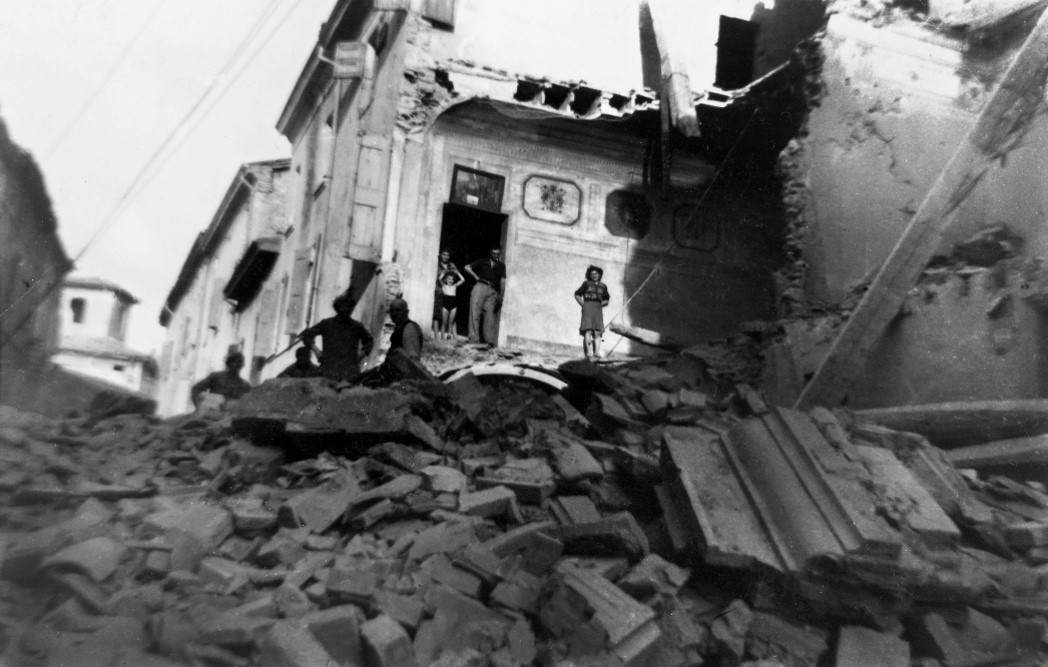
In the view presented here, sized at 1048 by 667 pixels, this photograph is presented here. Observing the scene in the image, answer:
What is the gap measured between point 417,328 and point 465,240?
5251 millimetres

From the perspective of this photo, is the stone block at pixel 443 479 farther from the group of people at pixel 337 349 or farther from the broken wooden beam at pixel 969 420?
the broken wooden beam at pixel 969 420

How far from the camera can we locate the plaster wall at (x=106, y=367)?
16.6 meters

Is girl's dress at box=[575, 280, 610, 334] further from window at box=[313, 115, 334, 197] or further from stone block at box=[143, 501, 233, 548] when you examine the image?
stone block at box=[143, 501, 233, 548]

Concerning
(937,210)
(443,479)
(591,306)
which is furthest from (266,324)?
(937,210)

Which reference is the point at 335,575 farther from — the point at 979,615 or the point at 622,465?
the point at 979,615

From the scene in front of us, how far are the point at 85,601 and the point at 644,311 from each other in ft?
33.3

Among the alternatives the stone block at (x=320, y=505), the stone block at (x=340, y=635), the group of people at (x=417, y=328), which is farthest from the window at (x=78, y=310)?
the stone block at (x=340, y=635)

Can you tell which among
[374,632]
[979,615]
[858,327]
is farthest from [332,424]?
[858,327]

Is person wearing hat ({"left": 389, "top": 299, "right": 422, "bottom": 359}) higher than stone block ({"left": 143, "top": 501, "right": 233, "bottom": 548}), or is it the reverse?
person wearing hat ({"left": 389, "top": 299, "right": 422, "bottom": 359})

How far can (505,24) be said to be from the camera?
12805mm

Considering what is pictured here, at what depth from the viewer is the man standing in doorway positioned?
1203cm

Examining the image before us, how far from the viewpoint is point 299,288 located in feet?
50.8

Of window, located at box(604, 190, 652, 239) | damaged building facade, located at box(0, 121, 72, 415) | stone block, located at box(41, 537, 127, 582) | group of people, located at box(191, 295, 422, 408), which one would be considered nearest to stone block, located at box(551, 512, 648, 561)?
stone block, located at box(41, 537, 127, 582)

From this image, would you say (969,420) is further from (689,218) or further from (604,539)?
(689,218)
